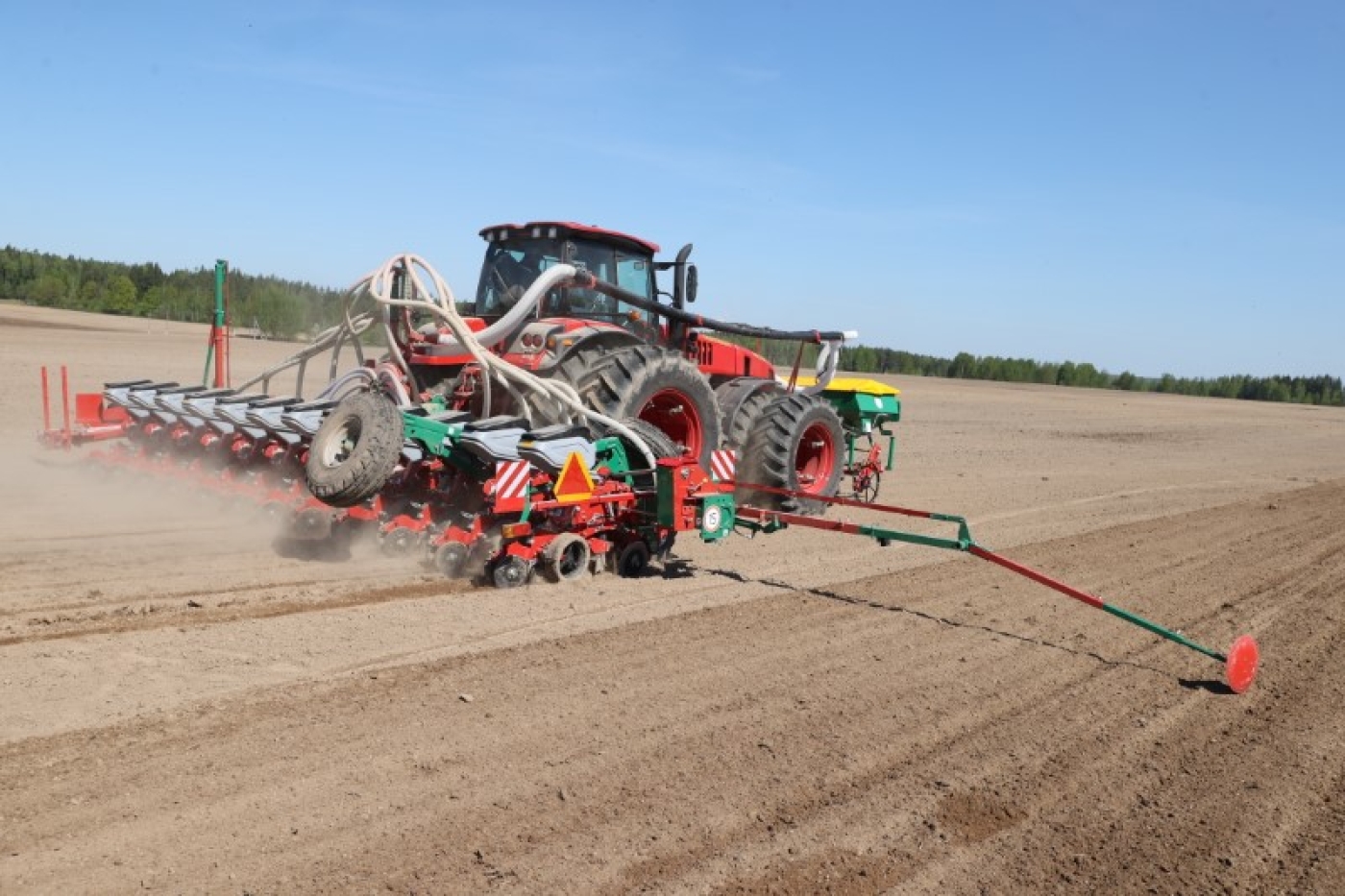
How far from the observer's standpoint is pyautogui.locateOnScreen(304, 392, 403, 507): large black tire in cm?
642

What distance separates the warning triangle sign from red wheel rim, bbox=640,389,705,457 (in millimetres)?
1515

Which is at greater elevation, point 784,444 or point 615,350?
point 615,350

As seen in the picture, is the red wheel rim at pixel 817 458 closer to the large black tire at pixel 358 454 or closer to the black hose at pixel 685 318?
the black hose at pixel 685 318

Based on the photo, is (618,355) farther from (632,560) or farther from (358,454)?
(358,454)

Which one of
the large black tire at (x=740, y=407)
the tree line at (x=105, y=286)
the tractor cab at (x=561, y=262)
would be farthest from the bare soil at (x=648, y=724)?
the tree line at (x=105, y=286)

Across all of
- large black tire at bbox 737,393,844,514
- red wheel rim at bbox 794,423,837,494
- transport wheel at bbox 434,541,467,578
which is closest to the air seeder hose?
transport wheel at bbox 434,541,467,578

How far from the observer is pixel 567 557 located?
22.4 ft

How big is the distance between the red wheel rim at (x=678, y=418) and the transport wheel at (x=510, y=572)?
2060mm

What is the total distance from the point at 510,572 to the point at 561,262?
2.84 metres

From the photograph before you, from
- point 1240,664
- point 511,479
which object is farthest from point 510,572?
point 1240,664

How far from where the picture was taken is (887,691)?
5.10m

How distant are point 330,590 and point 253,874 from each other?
3372 millimetres

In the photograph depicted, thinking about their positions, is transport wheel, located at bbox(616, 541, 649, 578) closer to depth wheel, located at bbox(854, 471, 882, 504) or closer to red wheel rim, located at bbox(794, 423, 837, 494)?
red wheel rim, located at bbox(794, 423, 837, 494)

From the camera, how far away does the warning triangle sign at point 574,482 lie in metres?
6.66
